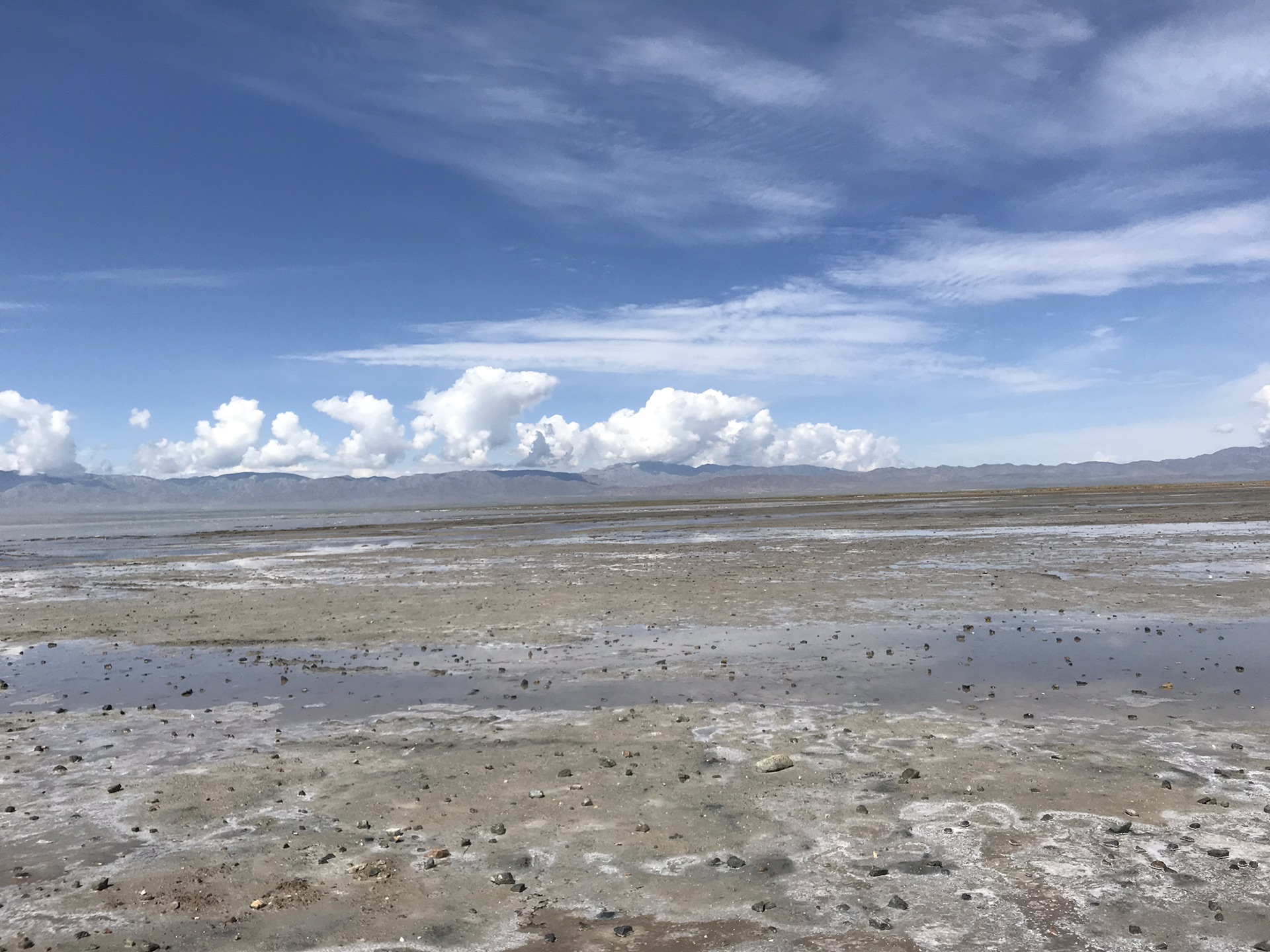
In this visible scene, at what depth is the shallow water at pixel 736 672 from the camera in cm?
1349

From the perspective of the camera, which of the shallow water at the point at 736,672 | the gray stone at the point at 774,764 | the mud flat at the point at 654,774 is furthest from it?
the shallow water at the point at 736,672

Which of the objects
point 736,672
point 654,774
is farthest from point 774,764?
point 736,672

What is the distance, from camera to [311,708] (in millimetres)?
14141

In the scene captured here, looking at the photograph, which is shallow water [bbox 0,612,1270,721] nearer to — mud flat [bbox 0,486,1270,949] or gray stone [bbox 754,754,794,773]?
mud flat [bbox 0,486,1270,949]

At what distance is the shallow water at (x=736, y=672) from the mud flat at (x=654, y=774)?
0.36 ft

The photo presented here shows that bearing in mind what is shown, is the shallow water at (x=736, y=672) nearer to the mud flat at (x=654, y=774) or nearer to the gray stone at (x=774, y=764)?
the mud flat at (x=654, y=774)

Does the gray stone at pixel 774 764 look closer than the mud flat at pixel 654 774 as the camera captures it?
No

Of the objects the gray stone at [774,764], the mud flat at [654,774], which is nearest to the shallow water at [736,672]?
the mud flat at [654,774]

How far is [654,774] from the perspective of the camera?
10.3m

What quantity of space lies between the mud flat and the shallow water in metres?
0.11

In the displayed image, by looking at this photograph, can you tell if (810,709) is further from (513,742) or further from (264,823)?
(264,823)

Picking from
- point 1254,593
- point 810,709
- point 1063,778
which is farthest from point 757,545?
point 1063,778

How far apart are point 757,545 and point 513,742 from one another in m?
35.0

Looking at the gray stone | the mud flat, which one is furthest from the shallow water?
the gray stone
